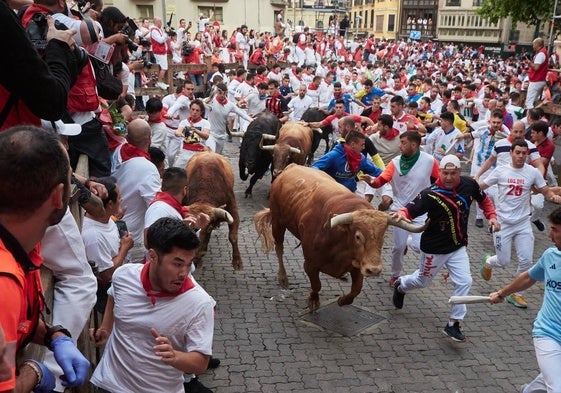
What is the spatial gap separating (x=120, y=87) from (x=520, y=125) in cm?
644

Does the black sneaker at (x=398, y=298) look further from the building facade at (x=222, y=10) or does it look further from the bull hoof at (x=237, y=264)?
Result: the building facade at (x=222, y=10)

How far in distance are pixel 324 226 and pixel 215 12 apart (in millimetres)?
37874

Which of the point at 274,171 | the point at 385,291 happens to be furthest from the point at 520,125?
the point at 274,171

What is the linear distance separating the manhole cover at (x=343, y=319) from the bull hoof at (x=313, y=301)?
0.26 feet

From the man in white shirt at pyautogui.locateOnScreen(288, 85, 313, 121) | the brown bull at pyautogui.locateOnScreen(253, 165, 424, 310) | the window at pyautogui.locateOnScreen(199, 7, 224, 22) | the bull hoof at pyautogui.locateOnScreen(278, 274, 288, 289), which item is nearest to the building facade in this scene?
the window at pyautogui.locateOnScreen(199, 7, 224, 22)

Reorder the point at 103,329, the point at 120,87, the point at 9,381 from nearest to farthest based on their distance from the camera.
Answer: the point at 9,381 < the point at 103,329 < the point at 120,87

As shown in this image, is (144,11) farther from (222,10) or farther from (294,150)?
(294,150)

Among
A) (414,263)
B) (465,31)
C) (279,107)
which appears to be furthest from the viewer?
(465,31)

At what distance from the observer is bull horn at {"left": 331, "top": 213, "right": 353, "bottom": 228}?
5.94 meters

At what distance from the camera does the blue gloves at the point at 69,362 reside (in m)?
2.38

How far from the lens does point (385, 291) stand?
25.7 feet

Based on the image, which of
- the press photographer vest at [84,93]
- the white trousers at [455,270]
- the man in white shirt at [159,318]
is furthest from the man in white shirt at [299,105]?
the man in white shirt at [159,318]

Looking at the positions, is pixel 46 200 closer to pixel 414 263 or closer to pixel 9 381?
pixel 9 381

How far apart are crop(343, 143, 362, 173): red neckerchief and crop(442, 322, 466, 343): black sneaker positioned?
287cm
